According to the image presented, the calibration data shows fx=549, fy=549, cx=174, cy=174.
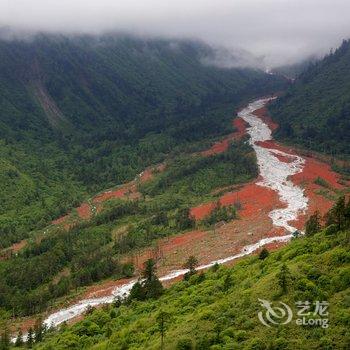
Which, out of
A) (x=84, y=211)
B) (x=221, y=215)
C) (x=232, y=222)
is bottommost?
(x=84, y=211)

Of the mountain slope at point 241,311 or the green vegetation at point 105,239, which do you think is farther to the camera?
the green vegetation at point 105,239

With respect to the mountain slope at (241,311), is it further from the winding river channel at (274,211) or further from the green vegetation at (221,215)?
the green vegetation at (221,215)

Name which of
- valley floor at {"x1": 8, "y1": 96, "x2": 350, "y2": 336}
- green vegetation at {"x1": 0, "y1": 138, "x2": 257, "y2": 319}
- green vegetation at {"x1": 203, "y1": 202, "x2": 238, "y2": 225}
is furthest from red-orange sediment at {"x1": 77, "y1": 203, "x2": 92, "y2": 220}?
green vegetation at {"x1": 203, "y1": 202, "x2": 238, "y2": 225}

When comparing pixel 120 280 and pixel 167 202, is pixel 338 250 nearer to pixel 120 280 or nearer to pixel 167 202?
pixel 120 280

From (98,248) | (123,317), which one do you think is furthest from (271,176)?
(123,317)

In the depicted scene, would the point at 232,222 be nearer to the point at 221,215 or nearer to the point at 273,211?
the point at 221,215

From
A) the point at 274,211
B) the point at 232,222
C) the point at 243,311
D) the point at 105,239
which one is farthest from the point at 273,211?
the point at 243,311

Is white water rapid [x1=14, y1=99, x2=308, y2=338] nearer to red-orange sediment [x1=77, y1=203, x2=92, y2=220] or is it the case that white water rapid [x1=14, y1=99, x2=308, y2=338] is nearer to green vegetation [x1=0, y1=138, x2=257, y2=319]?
green vegetation [x1=0, y1=138, x2=257, y2=319]

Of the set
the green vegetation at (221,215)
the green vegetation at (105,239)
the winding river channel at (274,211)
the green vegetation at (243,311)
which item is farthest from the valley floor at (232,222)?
the green vegetation at (243,311)
